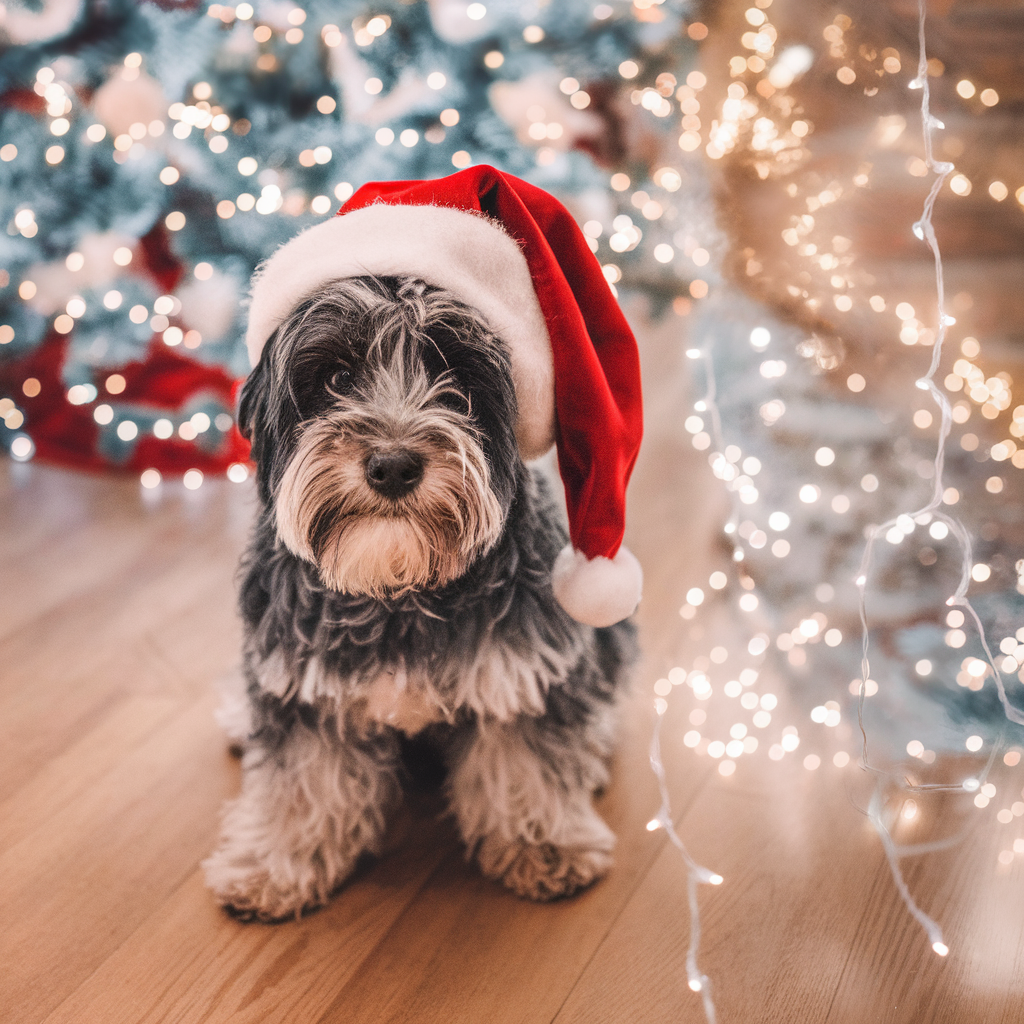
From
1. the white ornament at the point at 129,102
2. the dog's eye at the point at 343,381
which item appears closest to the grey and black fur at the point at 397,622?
the dog's eye at the point at 343,381

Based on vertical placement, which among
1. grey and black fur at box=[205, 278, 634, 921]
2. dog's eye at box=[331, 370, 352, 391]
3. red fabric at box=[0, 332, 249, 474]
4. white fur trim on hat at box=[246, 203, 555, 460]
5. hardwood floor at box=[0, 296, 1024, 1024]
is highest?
white fur trim on hat at box=[246, 203, 555, 460]

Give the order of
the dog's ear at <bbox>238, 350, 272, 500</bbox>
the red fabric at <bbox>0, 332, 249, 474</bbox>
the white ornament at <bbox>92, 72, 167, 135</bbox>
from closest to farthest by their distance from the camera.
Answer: the dog's ear at <bbox>238, 350, 272, 500</bbox> → the white ornament at <bbox>92, 72, 167, 135</bbox> → the red fabric at <bbox>0, 332, 249, 474</bbox>

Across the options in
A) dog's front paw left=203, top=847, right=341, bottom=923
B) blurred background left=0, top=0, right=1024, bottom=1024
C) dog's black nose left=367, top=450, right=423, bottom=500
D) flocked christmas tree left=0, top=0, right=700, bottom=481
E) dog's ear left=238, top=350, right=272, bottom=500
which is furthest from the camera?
flocked christmas tree left=0, top=0, right=700, bottom=481

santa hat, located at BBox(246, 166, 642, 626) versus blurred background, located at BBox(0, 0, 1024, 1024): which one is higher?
santa hat, located at BBox(246, 166, 642, 626)

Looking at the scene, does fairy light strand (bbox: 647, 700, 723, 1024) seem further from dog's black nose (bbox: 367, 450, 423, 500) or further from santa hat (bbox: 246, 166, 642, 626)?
dog's black nose (bbox: 367, 450, 423, 500)

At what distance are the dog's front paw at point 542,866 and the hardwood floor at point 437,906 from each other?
2 cm

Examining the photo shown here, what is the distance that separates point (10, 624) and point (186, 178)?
1.16 metres

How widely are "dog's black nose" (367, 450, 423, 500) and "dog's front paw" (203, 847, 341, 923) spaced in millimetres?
585

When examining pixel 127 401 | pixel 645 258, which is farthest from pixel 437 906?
pixel 127 401

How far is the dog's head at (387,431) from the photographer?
1049 mm

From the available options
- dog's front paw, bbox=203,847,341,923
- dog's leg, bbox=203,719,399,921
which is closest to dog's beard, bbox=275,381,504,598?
dog's leg, bbox=203,719,399,921

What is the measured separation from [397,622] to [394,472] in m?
0.24

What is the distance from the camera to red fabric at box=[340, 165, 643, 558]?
113cm

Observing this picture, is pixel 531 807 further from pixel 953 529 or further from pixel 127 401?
pixel 127 401
